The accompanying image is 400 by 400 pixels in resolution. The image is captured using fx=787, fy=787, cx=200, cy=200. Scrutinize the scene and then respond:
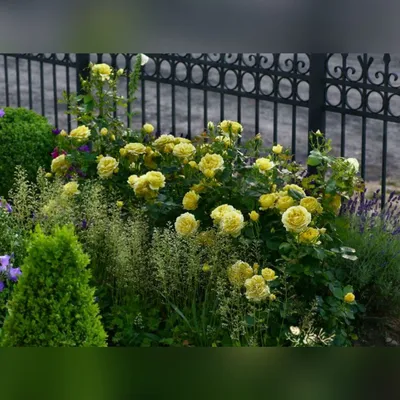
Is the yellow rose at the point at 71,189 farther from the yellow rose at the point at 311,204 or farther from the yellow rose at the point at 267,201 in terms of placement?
the yellow rose at the point at 311,204

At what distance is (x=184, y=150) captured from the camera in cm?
448

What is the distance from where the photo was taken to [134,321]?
379 centimetres

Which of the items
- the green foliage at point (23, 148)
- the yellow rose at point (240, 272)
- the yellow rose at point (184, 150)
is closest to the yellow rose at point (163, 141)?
the yellow rose at point (184, 150)

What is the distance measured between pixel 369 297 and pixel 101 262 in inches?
57.9

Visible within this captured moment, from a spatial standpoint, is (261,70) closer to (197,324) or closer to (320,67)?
(320,67)

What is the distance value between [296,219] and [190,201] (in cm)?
72

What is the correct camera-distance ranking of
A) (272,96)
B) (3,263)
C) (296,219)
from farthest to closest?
(272,96) → (296,219) → (3,263)

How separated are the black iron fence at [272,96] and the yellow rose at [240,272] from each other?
2036 millimetres

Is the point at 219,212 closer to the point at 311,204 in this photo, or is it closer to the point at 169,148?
the point at 311,204

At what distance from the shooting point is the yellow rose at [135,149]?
4707 millimetres

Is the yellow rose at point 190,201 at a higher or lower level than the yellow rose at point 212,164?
lower

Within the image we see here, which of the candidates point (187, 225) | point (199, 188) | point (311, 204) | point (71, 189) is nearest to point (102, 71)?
point (71, 189)
